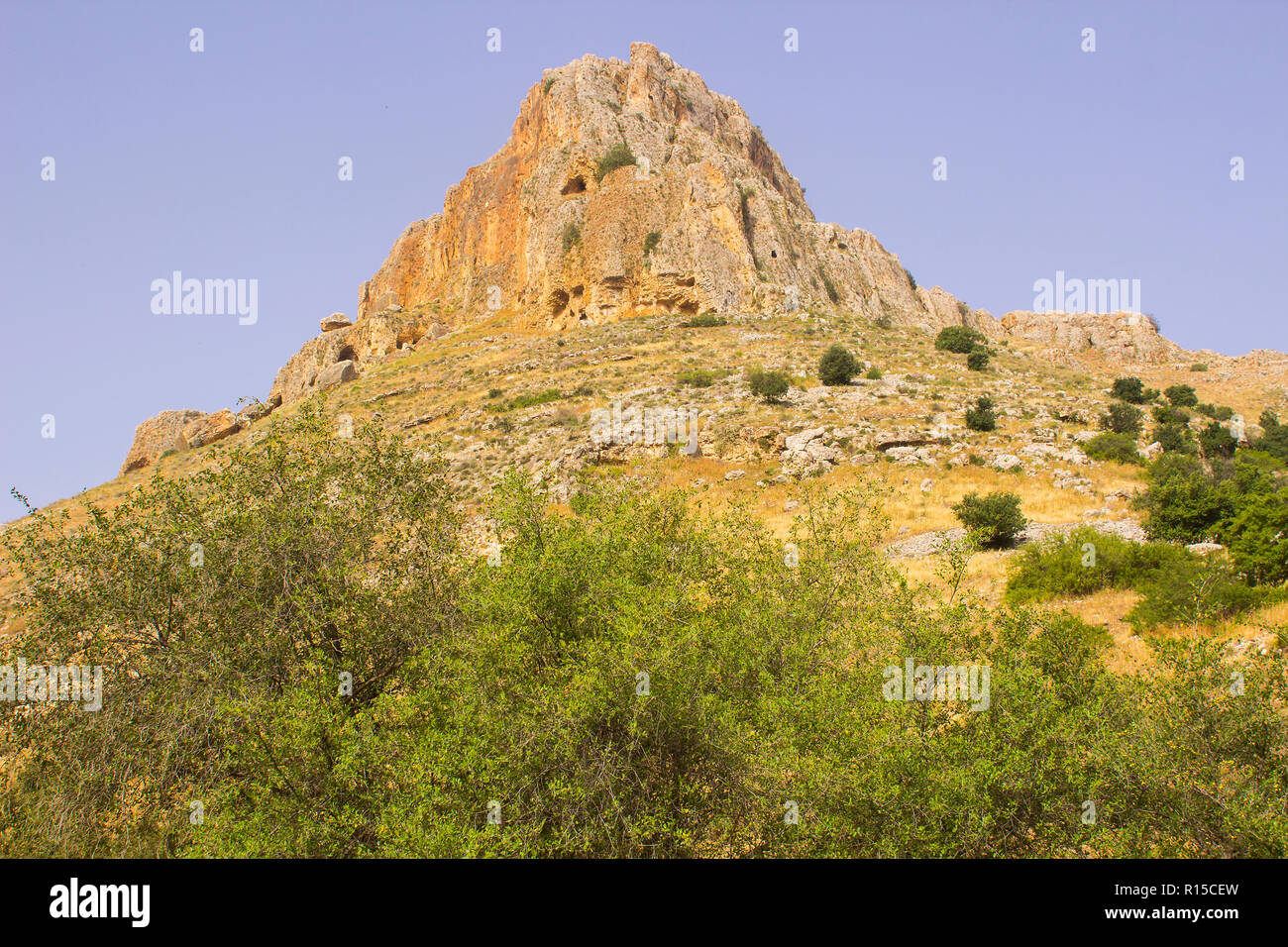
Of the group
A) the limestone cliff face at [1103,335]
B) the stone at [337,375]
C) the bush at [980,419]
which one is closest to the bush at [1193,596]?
the bush at [980,419]

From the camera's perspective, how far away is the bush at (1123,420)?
3131 centimetres

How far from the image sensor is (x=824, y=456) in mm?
27422

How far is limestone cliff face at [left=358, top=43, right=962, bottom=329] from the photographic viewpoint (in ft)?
174

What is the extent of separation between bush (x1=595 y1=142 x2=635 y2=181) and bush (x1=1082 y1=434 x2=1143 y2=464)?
40.3 m

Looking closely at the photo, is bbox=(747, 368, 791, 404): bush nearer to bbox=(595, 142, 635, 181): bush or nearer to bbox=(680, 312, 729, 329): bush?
bbox=(680, 312, 729, 329): bush

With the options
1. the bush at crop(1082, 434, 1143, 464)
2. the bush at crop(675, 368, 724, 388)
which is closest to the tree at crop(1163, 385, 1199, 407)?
the bush at crop(1082, 434, 1143, 464)

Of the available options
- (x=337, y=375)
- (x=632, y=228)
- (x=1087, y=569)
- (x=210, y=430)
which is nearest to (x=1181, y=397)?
(x=1087, y=569)

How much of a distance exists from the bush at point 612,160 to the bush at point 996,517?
45.0 metres

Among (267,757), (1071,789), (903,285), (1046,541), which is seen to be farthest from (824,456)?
(903,285)

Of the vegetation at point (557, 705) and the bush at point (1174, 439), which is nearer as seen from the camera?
the vegetation at point (557, 705)

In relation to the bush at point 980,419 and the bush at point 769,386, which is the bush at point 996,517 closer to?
the bush at point 980,419

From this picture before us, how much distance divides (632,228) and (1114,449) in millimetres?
34324

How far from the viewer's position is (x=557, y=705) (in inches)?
336

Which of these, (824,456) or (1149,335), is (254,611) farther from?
(1149,335)
